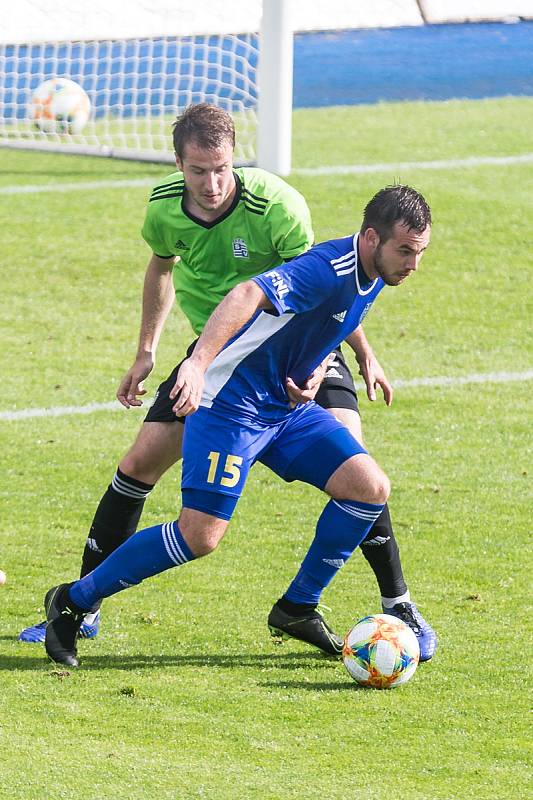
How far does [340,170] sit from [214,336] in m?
9.49

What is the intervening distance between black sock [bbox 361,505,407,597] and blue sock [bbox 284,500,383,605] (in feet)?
0.51

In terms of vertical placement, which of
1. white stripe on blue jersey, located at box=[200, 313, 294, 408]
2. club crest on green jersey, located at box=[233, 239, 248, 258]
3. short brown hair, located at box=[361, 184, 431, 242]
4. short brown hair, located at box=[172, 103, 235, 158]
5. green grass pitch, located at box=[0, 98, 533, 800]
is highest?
short brown hair, located at box=[172, 103, 235, 158]

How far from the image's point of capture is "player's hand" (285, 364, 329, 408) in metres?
5.07

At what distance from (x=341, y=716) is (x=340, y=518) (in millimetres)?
766

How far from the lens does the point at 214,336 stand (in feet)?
15.5

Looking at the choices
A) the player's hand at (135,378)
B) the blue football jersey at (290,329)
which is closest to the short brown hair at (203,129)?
the blue football jersey at (290,329)

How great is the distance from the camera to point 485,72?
2105 centimetres

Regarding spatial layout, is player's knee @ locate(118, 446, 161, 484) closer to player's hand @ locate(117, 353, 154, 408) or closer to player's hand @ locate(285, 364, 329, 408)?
player's hand @ locate(117, 353, 154, 408)

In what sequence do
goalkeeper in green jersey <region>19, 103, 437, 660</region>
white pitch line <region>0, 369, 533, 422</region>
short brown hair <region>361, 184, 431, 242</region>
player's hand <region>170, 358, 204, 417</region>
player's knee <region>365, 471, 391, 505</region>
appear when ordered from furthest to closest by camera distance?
white pitch line <region>0, 369, 533, 422</region>
goalkeeper in green jersey <region>19, 103, 437, 660</region>
player's knee <region>365, 471, 391, 505</region>
short brown hair <region>361, 184, 431, 242</region>
player's hand <region>170, 358, 204, 417</region>

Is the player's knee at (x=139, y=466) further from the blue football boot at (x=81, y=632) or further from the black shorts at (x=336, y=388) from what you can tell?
the black shorts at (x=336, y=388)

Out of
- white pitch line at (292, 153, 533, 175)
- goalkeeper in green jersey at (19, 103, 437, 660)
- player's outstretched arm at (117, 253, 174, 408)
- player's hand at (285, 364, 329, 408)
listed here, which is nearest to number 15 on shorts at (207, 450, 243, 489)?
player's hand at (285, 364, 329, 408)

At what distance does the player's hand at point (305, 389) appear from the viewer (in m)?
5.07

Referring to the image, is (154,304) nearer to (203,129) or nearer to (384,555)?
(203,129)

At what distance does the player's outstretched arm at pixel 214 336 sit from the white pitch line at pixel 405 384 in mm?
3962
